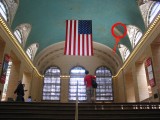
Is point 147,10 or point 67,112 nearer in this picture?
point 67,112

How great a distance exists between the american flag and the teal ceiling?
264cm

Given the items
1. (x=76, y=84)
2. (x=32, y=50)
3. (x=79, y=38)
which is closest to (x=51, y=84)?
(x=76, y=84)

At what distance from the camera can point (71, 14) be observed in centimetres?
1502

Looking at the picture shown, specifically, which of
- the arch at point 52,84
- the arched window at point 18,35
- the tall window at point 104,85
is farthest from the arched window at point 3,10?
the tall window at point 104,85

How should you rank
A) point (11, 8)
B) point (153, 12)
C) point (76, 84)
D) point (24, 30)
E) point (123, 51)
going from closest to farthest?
point (153, 12), point (11, 8), point (24, 30), point (123, 51), point (76, 84)

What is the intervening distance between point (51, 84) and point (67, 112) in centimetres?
1492

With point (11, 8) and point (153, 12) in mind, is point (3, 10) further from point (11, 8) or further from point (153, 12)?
point (153, 12)

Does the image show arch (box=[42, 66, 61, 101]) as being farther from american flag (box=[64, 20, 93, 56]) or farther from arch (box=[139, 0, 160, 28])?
arch (box=[139, 0, 160, 28])

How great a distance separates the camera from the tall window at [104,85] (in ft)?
67.9

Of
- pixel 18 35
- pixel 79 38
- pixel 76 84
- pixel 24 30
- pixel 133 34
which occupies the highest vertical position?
pixel 24 30

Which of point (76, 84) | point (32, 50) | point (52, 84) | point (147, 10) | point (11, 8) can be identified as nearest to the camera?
point (11, 8)

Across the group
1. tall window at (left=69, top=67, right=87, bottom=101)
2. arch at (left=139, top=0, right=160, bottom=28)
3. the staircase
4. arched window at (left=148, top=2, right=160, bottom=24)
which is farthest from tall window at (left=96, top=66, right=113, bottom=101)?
the staircase

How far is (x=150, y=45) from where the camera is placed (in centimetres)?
1252

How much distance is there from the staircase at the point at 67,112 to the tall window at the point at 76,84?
13.4m
